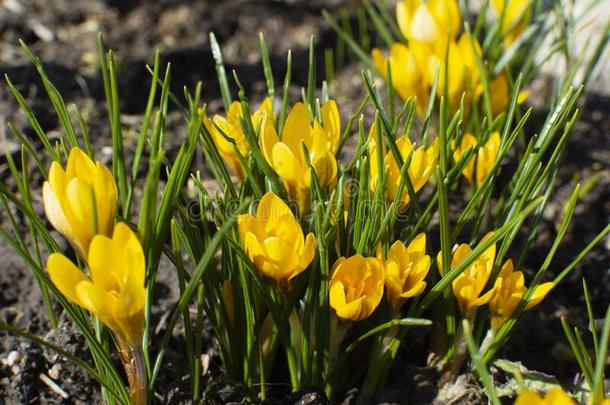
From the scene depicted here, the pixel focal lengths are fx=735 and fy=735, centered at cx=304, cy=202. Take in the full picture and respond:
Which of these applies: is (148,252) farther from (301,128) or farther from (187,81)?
(187,81)

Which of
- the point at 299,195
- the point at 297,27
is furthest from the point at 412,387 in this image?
the point at 297,27

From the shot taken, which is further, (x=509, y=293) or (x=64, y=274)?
(x=509, y=293)

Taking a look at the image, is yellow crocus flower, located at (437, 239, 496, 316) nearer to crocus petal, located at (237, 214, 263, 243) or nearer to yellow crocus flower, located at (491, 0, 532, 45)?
crocus petal, located at (237, 214, 263, 243)

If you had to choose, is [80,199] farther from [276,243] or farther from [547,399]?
[547,399]

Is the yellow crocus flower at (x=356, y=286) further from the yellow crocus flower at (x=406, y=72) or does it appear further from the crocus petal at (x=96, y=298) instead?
the yellow crocus flower at (x=406, y=72)

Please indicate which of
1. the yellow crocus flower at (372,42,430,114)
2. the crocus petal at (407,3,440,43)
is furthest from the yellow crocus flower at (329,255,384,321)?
the crocus petal at (407,3,440,43)

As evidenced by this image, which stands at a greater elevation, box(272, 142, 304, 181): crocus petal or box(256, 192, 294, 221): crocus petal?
box(272, 142, 304, 181): crocus petal

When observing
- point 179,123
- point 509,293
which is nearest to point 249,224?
point 509,293
